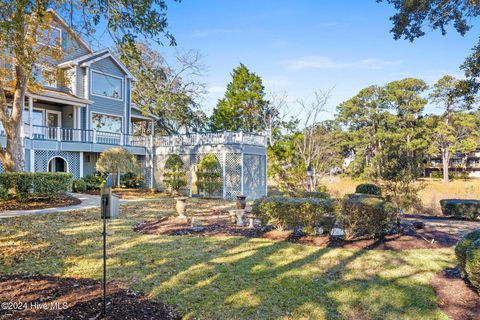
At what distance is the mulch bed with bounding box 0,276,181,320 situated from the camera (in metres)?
3.50

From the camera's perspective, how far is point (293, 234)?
7.84 m

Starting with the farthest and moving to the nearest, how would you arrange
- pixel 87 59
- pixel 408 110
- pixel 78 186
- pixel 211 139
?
pixel 408 110, pixel 87 59, pixel 211 139, pixel 78 186

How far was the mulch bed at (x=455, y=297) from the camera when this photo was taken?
3.89 metres

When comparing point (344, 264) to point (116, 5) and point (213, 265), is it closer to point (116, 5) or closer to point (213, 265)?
point (213, 265)

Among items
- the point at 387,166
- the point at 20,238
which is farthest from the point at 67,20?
the point at 387,166

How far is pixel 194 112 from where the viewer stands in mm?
29859

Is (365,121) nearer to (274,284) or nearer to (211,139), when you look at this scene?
(211,139)

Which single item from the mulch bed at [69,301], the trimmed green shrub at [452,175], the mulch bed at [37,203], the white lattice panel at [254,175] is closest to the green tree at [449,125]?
the trimmed green shrub at [452,175]

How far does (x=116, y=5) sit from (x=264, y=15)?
7.57 meters

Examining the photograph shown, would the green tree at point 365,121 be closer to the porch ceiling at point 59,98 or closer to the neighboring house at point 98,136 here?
the neighboring house at point 98,136

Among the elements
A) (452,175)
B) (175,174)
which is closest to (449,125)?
(452,175)

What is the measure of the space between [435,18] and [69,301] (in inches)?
443

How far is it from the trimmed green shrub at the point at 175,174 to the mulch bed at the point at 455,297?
1517 centimetres

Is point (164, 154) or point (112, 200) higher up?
point (164, 154)
